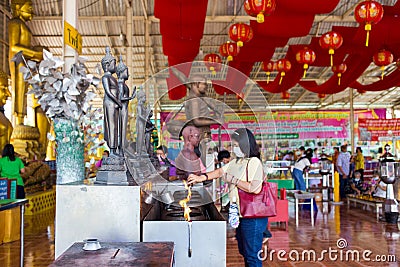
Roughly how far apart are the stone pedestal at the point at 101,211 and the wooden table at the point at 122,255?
0.28 m

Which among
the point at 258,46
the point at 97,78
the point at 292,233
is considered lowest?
the point at 292,233

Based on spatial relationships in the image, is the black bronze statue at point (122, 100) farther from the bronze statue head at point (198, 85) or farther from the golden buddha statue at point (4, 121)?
the golden buddha statue at point (4, 121)

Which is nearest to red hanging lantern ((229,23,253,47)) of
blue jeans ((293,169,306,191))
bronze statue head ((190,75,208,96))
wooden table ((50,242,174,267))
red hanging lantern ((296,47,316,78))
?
red hanging lantern ((296,47,316,78))

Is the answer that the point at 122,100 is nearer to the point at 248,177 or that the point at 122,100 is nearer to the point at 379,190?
the point at 248,177

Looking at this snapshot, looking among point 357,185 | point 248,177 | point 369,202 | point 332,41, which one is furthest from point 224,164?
point 357,185

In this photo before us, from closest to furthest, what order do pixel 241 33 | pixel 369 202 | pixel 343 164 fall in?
1. pixel 241 33
2. pixel 369 202
3. pixel 343 164

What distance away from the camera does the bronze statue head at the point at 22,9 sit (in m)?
7.81

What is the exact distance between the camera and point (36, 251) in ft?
13.9

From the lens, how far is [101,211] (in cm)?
207

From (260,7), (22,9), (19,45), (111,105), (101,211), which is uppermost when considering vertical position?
(22,9)

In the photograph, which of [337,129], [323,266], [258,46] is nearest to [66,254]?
[323,266]

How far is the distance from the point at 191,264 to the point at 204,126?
1693 mm

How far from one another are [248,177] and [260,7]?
2.58m

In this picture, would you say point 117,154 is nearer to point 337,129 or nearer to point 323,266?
point 323,266
